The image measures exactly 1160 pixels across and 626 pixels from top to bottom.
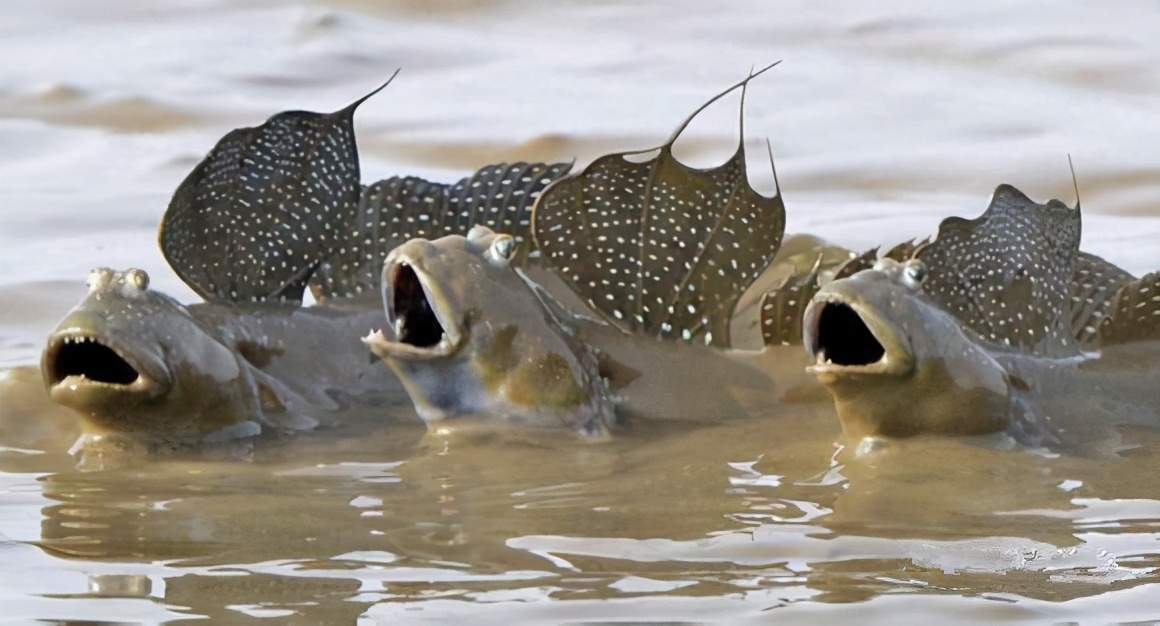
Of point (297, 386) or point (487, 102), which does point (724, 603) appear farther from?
point (487, 102)

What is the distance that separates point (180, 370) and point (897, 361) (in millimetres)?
1401

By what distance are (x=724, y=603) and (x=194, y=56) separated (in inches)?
243

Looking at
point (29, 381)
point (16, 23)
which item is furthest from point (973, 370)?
point (16, 23)

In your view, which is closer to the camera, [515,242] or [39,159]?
[515,242]

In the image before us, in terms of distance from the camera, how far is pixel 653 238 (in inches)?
149

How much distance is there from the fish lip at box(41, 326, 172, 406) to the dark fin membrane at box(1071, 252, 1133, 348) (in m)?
2.07

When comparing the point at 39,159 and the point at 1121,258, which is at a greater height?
the point at 39,159

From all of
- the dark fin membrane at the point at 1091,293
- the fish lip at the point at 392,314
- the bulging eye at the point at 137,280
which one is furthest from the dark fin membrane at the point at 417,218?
the dark fin membrane at the point at 1091,293

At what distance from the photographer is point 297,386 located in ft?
12.2

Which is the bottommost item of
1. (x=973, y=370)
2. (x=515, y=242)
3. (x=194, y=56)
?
(x=973, y=370)

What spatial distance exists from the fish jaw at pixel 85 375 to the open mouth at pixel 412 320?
0.42 m

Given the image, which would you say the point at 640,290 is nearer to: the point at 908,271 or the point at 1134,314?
the point at 908,271

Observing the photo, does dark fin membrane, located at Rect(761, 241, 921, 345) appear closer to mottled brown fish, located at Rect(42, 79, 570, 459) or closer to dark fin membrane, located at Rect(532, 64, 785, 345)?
dark fin membrane, located at Rect(532, 64, 785, 345)

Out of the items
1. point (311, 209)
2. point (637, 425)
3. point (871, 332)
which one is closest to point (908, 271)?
point (871, 332)
